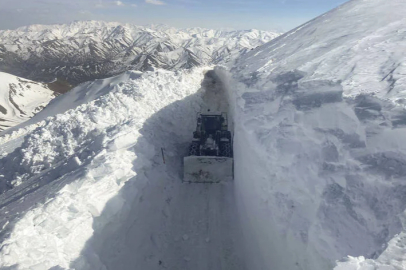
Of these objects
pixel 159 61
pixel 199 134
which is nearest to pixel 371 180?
pixel 199 134

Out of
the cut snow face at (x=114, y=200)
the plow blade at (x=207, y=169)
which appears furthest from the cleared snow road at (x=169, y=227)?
the plow blade at (x=207, y=169)

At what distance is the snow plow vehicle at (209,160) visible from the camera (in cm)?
1165

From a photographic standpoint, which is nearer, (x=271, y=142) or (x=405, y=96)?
(x=405, y=96)

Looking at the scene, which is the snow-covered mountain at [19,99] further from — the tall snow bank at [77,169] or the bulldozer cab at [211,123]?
the bulldozer cab at [211,123]

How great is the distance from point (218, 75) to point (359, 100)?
1860 centimetres

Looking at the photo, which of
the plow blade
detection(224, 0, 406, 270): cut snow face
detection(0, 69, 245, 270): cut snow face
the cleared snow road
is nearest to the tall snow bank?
detection(0, 69, 245, 270): cut snow face

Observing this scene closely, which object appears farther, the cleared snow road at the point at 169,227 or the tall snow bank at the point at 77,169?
the cleared snow road at the point at 169,227

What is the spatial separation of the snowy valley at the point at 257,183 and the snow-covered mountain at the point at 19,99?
192 ft

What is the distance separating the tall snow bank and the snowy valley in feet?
0.16

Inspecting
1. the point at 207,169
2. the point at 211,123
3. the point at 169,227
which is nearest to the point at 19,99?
the point at 211,123

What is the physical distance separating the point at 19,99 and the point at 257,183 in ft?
292

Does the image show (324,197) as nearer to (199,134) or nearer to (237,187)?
(237,187)

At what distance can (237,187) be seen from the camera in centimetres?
1073

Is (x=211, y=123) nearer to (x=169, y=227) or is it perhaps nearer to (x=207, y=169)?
(x=207, y=169)
